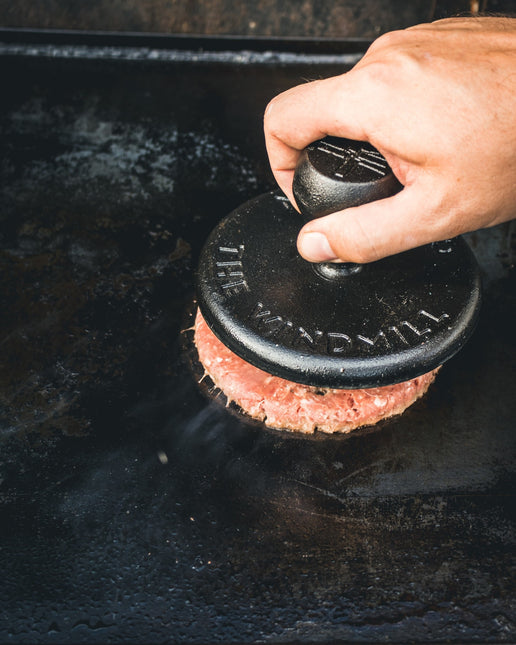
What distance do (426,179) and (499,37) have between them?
1.22 feet

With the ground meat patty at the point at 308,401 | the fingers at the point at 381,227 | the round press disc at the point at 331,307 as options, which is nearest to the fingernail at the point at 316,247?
the fingers at the point at 381,227

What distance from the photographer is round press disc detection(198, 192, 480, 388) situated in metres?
1.19

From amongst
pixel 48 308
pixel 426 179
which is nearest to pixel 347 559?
pixel 426 179

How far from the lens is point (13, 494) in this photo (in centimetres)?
118

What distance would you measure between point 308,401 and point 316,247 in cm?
41

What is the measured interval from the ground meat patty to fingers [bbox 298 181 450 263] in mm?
396

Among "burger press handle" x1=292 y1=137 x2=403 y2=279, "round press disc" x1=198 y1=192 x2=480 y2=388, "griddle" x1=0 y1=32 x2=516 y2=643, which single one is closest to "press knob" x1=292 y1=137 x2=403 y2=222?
"burger press handle" x1=292 y1=137 x2=403 y2=279

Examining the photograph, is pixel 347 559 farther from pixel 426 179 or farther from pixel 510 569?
pixel 426 179

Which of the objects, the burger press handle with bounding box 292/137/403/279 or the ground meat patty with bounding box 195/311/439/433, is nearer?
→ the burger press handle with bounding box 292/137/403/279

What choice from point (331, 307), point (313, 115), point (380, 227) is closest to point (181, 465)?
point (331, 307)

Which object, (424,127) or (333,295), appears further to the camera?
(333,295)

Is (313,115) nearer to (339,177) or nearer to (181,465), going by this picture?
(339,177)

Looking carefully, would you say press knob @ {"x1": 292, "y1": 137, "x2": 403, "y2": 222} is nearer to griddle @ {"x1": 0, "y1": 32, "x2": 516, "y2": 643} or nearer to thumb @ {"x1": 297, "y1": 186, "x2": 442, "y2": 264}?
thumb @ {"x1": 297, "y1": 186, "x2": 442, "y2": 264}

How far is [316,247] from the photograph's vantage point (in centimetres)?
112
